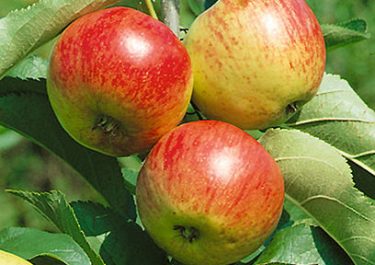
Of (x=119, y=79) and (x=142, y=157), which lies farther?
(x=142, y=157)

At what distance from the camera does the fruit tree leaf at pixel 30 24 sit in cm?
112

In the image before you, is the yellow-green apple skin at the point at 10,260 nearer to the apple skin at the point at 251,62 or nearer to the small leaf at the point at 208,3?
the apple skin at the point at 251,62

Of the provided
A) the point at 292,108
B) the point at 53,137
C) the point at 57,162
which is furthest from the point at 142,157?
the point at 57,162

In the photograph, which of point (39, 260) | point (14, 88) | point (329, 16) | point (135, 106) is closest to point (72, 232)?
point (39, 260)

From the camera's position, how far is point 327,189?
1.18 meters

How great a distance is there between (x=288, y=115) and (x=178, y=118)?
146mm

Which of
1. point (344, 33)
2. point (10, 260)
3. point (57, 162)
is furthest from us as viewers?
point (57, 162)

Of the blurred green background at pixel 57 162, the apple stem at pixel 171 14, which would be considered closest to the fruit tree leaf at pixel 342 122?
the apple stem at pixel 171 14

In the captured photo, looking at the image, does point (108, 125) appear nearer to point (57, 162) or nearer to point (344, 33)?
point (344, 33)

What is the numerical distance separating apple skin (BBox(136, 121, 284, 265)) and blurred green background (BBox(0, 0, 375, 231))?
131cm

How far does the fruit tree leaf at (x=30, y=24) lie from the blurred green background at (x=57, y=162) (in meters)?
1.23

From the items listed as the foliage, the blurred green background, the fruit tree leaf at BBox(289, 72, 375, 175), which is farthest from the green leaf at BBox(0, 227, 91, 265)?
the blurred green background

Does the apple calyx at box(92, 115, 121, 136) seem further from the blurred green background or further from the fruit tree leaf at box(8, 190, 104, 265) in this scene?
the blurred green background

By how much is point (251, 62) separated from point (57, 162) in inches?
74.2
